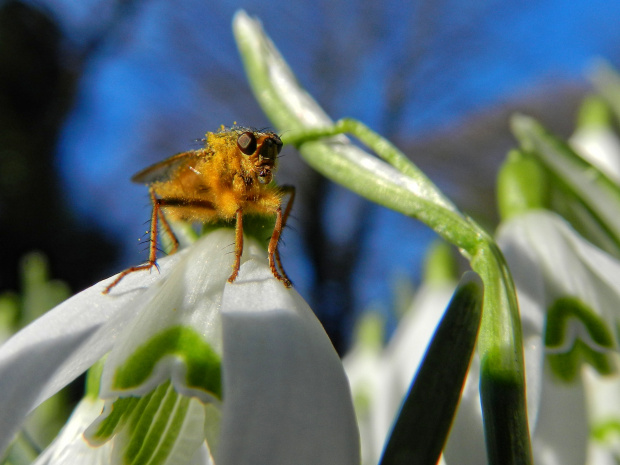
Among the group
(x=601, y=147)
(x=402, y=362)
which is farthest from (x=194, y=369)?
(x=601, y=147)

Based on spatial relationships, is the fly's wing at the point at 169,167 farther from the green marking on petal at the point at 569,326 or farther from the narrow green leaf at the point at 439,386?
the green marking on petal at the point at 569,326

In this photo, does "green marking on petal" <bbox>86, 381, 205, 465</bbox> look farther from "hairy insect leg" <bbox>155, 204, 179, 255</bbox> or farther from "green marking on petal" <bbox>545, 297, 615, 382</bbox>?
"green marking on petal" <bbox>545, 297, 615, 382</bbox>

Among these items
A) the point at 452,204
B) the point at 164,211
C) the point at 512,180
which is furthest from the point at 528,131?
the point at 164,211

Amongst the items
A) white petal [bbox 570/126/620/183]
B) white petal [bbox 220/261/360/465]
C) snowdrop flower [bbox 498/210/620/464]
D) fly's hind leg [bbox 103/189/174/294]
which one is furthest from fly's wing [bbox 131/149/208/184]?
white petal [bbox 570/126/620/183]

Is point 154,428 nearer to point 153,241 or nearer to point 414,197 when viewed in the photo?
point 153,241

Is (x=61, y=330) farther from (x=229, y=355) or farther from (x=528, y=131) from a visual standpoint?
(x=528, y=131)

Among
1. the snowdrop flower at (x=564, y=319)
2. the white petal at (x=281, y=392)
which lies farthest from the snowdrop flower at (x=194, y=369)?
the snowdrop flower at (x=564, y=319)
